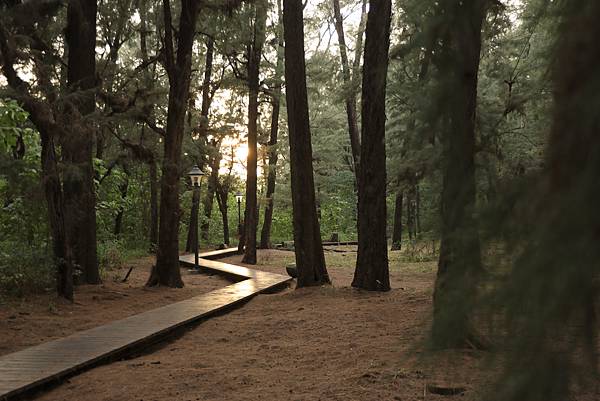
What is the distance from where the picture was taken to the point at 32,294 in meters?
10.7

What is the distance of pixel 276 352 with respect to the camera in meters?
6.41

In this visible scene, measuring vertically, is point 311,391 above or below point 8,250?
below

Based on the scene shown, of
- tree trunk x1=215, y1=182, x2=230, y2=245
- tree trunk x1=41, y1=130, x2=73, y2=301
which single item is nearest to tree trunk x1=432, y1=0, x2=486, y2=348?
tree trunk x1=41, y1=130, x2=73, y2=301

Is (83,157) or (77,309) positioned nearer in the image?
(77,309)

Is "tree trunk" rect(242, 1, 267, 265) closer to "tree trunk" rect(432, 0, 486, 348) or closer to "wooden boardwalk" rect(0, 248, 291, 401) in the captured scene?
"wooden boardwalk" rect(0, 248, 291, 401)

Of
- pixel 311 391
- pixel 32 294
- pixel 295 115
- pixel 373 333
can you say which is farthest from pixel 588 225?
pixel 32 294

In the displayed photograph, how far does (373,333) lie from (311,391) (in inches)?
87.4

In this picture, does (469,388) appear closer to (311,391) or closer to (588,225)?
(311,391)

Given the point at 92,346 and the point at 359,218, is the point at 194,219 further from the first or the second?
the point at 92,346

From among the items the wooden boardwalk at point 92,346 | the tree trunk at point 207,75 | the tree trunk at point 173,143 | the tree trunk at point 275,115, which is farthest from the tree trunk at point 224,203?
the wooden boardwalk at point 92,346

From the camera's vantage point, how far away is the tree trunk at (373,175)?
1025 centimetres

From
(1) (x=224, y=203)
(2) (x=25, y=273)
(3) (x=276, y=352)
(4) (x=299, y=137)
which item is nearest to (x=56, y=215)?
(2) (x=25, y=273)

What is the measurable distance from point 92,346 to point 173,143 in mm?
7242

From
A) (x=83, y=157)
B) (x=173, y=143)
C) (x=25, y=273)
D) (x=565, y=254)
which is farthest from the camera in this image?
(x=173, y=143)
